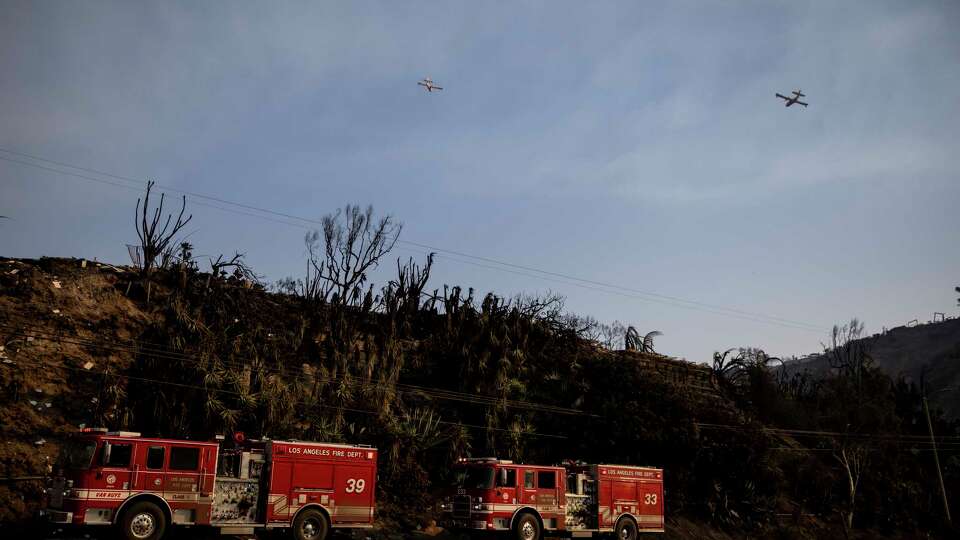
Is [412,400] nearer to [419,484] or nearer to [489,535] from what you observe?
[419,484]

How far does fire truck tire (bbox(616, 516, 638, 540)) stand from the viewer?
87.3 ft

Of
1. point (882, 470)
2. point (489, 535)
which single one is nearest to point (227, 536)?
point (489, 535)

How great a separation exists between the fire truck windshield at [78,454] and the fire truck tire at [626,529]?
18.4 meters

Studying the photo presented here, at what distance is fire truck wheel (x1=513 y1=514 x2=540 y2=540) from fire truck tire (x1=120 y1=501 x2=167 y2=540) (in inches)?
436

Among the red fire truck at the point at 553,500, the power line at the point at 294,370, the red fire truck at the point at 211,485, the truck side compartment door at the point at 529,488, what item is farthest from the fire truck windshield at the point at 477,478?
the power line at the point at 294,370

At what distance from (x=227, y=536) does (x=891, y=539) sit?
35.9 meters

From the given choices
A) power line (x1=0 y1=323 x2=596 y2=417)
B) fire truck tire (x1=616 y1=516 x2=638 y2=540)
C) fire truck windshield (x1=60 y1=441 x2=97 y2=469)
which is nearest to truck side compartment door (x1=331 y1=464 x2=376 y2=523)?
fire truck windshield (x1=60 y1=441 x2=97 y2=469)

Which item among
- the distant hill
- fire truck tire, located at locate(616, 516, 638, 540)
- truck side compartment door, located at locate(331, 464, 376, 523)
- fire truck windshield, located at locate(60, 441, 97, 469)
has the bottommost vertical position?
fire truck tire, located at locate(616, 516, 638, 540)

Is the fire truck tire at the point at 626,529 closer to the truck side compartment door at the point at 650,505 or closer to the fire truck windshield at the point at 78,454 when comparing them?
the truck side compartment door at the point at 650,505

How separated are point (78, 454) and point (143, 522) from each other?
2515 mm

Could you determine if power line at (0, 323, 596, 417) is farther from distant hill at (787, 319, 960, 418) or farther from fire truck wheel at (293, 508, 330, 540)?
distant hill at (787, 319, 960, 418)

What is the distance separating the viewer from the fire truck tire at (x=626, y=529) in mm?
26609

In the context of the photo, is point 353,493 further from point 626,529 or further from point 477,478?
point 626,529

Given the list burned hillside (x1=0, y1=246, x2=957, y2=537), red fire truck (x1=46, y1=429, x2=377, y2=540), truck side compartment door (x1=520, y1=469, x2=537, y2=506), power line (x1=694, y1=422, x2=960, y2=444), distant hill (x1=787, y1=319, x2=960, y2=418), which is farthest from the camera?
distant hill (x1=787, y1=319, x2=960, y2=418)
